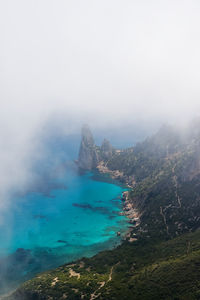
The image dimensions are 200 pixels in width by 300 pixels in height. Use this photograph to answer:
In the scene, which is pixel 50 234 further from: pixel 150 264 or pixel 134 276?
pixel 134 276

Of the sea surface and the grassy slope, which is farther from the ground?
the sea surface

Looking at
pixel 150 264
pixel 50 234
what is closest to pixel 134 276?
pixel 150 264

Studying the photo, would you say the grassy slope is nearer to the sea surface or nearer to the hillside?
the hillside

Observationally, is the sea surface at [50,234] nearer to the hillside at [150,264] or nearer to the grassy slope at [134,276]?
the hillside at [150,264]

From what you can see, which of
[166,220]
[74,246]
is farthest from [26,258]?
[166,220]

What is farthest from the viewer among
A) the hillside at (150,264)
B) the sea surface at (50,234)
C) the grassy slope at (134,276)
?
the sea surface at (50,234)

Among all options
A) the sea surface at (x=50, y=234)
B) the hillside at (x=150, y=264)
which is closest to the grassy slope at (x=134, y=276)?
the hillside at (x=150, y=264)

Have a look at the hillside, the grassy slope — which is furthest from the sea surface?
the grassy slope

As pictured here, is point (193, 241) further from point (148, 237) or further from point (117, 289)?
point (117, 289)
